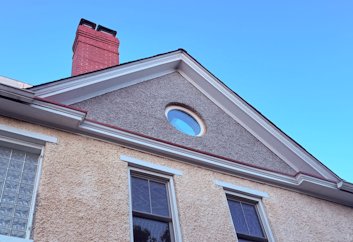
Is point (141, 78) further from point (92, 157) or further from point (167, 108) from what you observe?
point (92, 157)

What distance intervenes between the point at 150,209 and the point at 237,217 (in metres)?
1.67

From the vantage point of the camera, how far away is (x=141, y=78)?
28.6 ft

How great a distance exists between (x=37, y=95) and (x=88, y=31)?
5.00 m

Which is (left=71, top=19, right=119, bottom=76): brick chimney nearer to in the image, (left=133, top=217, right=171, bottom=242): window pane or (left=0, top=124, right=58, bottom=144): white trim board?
(left=0, top=124, right=58, bottom=144): white trim board

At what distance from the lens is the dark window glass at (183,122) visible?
8352 millimetres

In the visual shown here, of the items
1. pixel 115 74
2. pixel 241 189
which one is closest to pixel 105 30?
pixel 115 74

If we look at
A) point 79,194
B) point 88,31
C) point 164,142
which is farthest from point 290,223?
point 88,31

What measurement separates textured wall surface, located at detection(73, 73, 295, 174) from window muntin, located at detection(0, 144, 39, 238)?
153cm

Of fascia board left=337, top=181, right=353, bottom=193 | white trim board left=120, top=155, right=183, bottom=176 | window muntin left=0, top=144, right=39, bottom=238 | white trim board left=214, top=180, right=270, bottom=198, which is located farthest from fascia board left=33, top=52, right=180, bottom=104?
fascia board left=337, top=181, right=353, bottom=193

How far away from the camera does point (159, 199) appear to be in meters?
6.73

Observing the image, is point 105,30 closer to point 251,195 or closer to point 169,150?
point 169,150

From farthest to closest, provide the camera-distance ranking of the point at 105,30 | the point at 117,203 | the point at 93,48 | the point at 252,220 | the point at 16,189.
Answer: the point at 105,30
the point at 93,48
the point at 252,220
the point at 117,203
the point at 16,189

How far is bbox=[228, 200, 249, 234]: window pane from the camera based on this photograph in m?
7.07

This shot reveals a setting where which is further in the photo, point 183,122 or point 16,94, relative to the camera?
point 183,122
